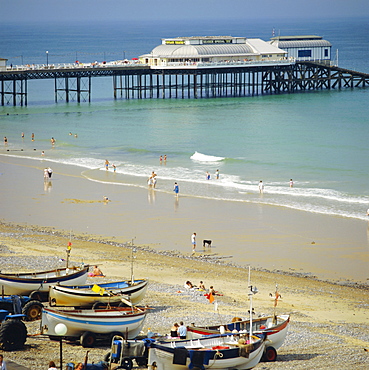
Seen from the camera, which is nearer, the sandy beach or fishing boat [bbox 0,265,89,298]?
the sandy beach

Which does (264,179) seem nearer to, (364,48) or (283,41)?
(283,41)

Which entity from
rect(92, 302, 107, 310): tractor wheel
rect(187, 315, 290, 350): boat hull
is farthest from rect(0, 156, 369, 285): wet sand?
rect(92, 302, 107, 310): tractor wheel

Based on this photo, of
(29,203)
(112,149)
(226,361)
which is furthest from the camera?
(112,149)

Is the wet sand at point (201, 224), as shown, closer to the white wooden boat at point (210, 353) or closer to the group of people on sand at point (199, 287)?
the group of people on sand at point (199, 287)

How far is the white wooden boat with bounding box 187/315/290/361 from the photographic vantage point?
14320 millimetres

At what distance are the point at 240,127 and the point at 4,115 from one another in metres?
23.4

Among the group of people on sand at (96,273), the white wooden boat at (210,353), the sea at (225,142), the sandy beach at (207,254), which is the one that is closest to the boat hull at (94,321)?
the sandy beach at (207,254)

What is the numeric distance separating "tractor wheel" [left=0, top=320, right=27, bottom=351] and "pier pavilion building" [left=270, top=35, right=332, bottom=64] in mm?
71117

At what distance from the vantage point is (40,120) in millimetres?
64062

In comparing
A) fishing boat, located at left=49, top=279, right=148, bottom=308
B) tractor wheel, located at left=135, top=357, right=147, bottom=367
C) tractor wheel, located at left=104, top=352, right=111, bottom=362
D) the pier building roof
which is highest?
the pier building roof

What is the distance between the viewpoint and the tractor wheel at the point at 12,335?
13922 mm

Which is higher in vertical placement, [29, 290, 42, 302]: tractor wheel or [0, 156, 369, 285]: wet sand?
[29, 290, 42, 302]: tractor wheel

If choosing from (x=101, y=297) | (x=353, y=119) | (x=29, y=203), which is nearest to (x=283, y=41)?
(x=353, y=119)

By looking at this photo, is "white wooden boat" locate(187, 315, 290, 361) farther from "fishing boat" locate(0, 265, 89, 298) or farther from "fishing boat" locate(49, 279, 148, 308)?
"fishing boat" locate(0, 265, 89, 298)
